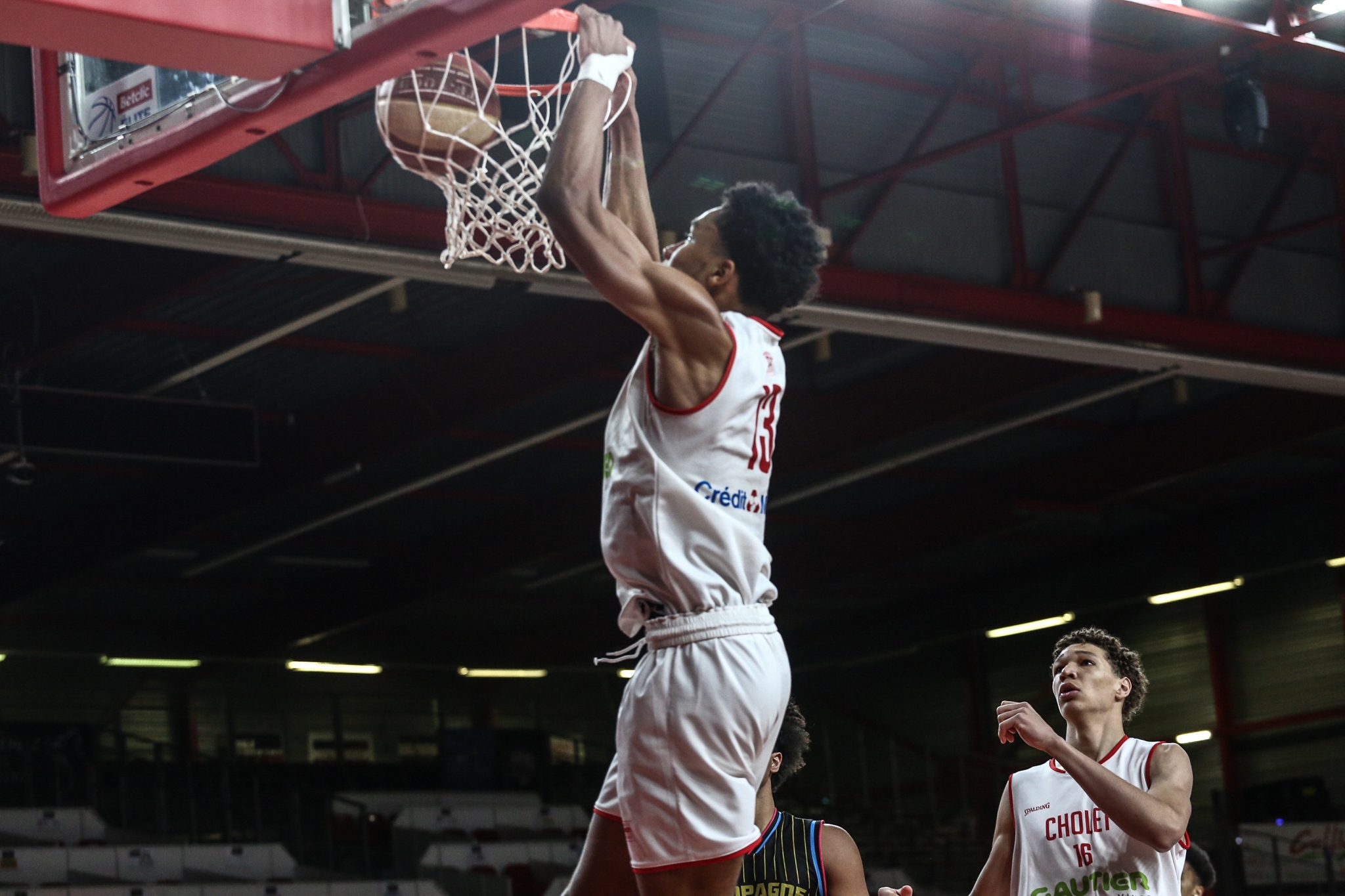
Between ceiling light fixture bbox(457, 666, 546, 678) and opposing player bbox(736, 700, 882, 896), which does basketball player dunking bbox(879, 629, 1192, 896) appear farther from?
ceiling light fixture bbox(457, 666, 546, 678)

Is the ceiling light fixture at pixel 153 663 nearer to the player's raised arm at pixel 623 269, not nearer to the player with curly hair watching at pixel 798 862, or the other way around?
the player with curly hair watching at pixel 798 862

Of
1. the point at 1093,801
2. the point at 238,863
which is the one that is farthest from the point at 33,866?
the point at 1093,801

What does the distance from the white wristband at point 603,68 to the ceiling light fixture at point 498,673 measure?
2440cm

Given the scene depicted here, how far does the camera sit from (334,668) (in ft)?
89.7

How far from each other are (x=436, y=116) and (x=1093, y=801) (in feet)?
10.2

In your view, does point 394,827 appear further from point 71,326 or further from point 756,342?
point 756,342

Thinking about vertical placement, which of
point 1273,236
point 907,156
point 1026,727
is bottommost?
point 1026,727

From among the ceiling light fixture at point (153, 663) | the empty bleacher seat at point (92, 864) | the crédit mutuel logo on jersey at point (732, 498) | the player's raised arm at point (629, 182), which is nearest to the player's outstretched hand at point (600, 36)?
the player's raised arm at point (629, 182)

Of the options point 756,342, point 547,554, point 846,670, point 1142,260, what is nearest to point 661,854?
point 756,342

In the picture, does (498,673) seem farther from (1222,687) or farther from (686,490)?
(686,490)

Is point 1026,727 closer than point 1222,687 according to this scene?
Yes

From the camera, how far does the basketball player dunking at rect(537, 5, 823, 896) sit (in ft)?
12.3

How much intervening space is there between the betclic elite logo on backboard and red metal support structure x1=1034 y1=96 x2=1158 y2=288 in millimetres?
10293

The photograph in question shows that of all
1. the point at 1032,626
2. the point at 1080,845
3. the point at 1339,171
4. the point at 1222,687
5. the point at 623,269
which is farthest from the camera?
the point at 1032,626
